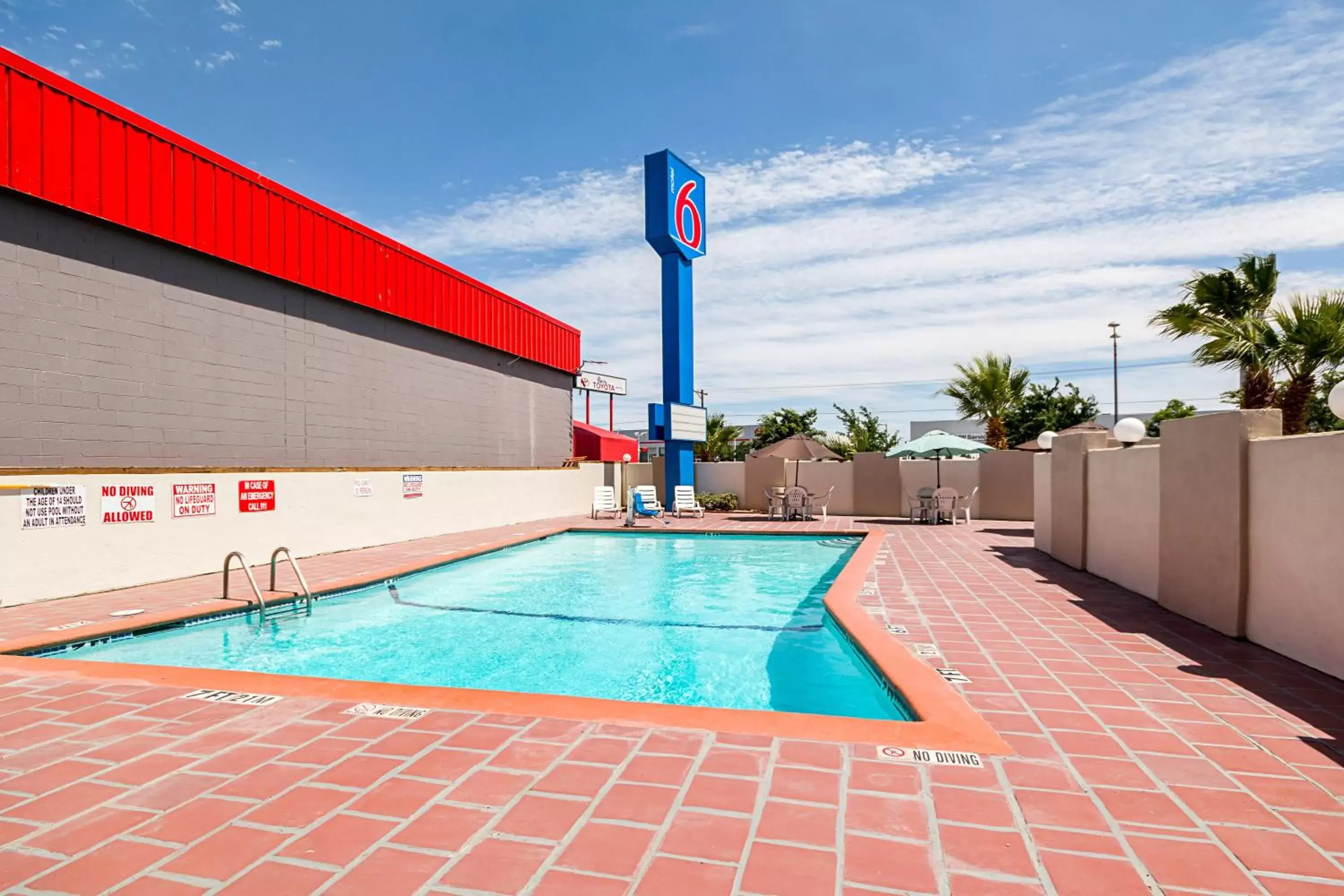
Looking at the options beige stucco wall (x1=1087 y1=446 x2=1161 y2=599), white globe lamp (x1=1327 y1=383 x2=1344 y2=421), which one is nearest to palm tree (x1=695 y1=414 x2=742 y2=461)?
beige stucco wall (x1=1087 y1=446 x2=1161 y2=599)

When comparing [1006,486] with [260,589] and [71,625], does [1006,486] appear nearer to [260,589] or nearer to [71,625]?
[260,589]

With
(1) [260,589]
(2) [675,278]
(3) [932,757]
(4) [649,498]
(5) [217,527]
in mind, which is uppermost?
(2) [675,278]

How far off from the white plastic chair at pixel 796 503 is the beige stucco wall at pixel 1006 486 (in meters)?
4.21

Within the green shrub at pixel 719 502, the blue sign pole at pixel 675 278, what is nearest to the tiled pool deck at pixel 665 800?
the blue sign pole at pixel 675 278

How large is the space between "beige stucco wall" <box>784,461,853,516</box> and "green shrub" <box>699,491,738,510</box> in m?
1.59

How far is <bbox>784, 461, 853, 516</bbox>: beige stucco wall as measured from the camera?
18125 millimetres

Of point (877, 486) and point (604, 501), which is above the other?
point (877, 486)

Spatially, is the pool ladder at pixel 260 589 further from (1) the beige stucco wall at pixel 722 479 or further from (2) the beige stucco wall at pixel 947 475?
(2) the beige stucco wall at pixel 947 475

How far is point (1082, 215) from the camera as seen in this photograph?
40.4 ft

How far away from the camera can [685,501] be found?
1770 cm

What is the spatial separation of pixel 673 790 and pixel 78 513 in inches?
309

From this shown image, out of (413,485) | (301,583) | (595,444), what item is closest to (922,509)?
(413,485)

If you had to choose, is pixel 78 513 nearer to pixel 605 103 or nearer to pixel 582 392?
pixel 605 103

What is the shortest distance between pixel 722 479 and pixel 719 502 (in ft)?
3.40
